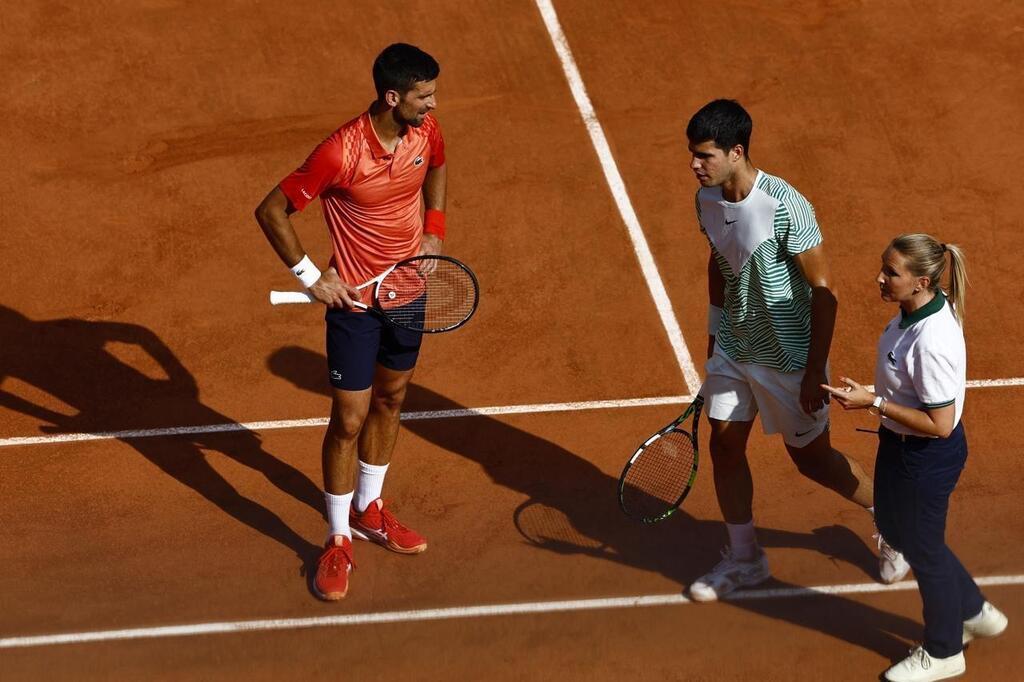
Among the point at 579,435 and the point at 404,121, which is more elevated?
the point at 404,121

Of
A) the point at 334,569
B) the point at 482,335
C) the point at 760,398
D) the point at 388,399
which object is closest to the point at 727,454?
the point at 760,398

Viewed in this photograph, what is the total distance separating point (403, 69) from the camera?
627 cm

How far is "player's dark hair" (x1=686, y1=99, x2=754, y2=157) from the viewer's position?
5.71 meters

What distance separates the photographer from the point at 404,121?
648 centimetres

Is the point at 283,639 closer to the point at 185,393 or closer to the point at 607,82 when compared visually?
the point at 185,393

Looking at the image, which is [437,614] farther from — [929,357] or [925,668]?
[929,357]

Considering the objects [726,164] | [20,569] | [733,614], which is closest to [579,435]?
[733,614]

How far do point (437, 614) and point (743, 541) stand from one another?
174cm

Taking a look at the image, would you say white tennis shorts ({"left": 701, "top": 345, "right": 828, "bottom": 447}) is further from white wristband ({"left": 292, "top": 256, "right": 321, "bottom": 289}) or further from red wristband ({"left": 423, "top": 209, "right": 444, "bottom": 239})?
white wristband ({"left": 292, "top": 256, "right": 321, "bottom": 289})

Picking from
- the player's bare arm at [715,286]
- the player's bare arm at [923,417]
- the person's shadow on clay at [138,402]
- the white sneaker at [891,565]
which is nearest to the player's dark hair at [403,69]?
the player's bare arm at [715,286]

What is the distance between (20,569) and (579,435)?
352 centimetres

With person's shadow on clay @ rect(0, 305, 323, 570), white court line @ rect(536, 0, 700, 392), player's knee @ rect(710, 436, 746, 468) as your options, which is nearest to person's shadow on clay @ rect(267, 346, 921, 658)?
person's shadow on clay @ rect(0, 305, 323, 570)

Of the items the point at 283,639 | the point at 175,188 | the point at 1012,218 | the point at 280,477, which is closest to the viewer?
the point at 283,639

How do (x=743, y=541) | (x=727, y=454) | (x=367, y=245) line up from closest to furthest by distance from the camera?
1. (x=727, y=454)
2. (x=367, y=245)
3. (x=743, y=541)
